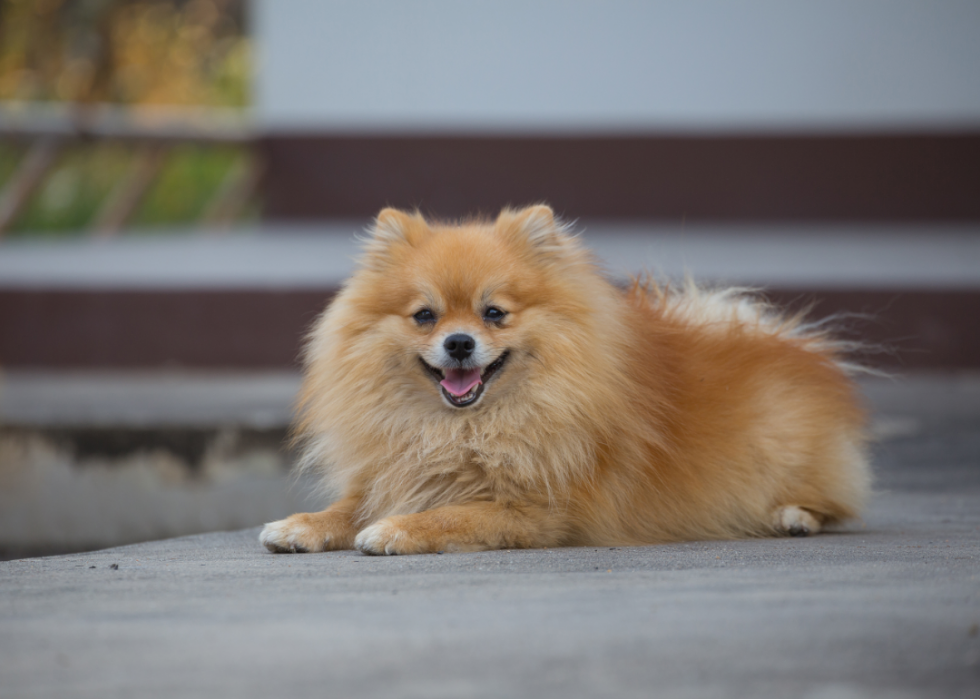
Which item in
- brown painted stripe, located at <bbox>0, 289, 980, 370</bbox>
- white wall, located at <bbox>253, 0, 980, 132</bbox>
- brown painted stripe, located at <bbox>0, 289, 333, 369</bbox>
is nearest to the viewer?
brown painted stripe, located at <bbox>0, 289, 980, 370</bbox>

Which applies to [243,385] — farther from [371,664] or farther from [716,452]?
[371,664]

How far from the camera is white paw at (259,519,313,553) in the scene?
296cm

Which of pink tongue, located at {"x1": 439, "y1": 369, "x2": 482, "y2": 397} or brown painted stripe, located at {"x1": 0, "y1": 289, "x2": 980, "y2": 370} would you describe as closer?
pink tongue, located at {"x1": 439, "y1": 369, "x2": 482, "y2": 397}

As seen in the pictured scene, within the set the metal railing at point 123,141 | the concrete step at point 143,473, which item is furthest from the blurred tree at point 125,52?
the concrete step at point 143,473

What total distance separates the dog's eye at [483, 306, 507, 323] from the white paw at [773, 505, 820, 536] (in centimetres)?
107

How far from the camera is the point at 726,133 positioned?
7.97m

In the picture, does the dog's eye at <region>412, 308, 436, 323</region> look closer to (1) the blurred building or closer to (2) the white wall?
(1) the blurred building

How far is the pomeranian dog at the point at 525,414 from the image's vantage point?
2984 mm

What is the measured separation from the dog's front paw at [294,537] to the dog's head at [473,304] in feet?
1.61

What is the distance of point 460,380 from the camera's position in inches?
119

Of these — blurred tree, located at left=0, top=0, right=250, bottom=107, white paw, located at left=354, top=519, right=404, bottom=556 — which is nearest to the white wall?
blurred tree, located at left=0, top=0, right=250, bottom=107

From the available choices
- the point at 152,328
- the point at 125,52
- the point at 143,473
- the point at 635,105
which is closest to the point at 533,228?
the point at 143,473

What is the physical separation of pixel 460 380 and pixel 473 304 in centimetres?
21

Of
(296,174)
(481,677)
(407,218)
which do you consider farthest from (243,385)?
(481,677)
